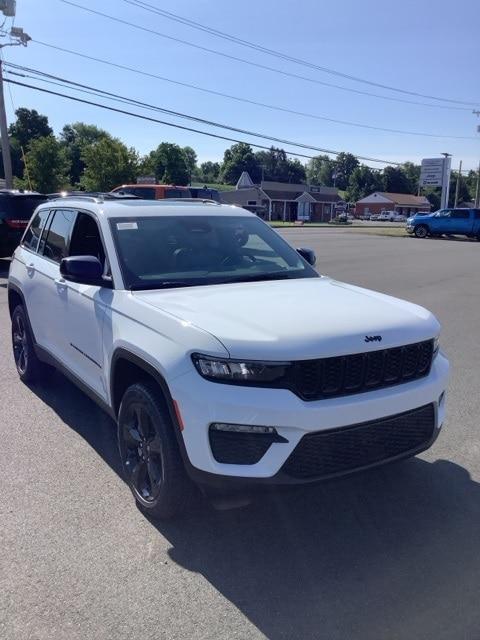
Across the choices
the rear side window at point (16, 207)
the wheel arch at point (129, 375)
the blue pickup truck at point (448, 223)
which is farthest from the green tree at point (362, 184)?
the wheel arch at point (129, 375)

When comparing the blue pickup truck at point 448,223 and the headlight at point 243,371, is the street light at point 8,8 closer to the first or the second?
the blue pickup truck at point 448,223

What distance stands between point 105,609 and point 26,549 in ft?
2.31

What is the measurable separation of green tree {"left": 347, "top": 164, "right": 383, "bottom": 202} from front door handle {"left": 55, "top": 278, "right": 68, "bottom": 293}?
147 m

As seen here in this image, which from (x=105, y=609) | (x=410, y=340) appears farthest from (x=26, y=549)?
(x=410, y=340)

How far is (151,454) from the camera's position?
3449mm

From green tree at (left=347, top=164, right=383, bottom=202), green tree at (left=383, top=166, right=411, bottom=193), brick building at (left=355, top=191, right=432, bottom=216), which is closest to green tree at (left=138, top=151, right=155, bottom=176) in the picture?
brick building at (left=355, top=191, right=432, bottom=216)

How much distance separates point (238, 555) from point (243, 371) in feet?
3.39

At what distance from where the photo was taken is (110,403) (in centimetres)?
392

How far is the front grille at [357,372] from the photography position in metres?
2.96

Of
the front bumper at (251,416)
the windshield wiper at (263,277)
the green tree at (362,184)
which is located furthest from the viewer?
the green tree at (362,184)

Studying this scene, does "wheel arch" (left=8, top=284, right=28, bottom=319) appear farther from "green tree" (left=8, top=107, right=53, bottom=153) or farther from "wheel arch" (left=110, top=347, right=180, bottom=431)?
"green tree" (left=8, top=107, right=53, bottom=153)

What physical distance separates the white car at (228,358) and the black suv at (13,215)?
9.65 meters

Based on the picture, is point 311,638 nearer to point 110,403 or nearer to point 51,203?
point 110,403

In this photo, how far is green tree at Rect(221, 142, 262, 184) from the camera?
144125mm
